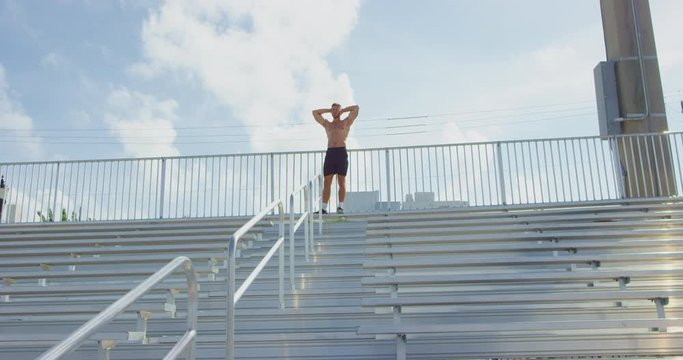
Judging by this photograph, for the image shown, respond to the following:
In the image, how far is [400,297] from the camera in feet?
16.2

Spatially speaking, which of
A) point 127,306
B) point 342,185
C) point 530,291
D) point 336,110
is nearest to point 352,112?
point 336,110

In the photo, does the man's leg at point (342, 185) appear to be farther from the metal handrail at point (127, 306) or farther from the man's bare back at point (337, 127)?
the metal handrail at point (127, 306)

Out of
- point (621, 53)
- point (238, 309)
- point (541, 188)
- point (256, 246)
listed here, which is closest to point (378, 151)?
point (541, 188)

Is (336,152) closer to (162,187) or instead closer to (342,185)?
(342,185)

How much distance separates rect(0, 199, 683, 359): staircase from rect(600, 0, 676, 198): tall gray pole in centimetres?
136

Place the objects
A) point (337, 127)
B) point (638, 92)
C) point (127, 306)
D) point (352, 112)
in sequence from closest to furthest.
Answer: point (127, 306)
point (337, 127)
point (352, 112)
point (638, 92)

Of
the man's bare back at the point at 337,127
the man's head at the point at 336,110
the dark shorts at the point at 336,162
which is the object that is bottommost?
the dark shorts at the point at 336,162

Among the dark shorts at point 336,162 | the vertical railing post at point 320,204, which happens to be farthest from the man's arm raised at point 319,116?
the vertical railing post at point 320,204

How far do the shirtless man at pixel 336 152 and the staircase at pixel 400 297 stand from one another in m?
0.89

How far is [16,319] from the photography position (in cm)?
589

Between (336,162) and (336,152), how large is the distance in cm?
13

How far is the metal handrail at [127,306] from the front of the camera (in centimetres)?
200

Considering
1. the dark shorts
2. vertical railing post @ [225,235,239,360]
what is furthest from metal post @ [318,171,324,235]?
vertical railing post @ [225,235,239,360]

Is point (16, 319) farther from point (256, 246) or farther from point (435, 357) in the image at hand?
point (435, 357)
